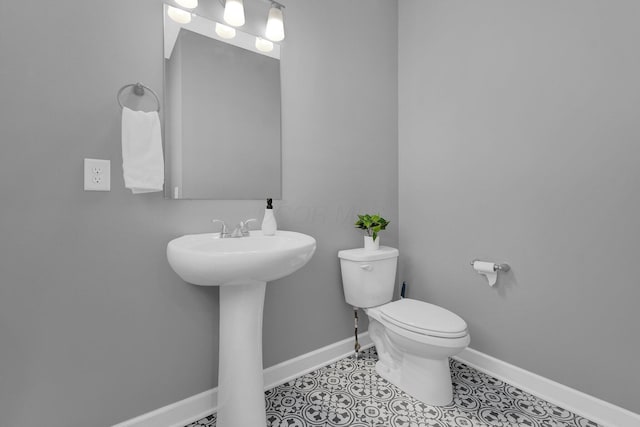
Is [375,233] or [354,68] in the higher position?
[354,68]

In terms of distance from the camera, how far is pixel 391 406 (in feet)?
4.81

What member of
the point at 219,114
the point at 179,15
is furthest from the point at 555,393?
the point at 179,15

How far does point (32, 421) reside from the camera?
Answer: 1.07 m

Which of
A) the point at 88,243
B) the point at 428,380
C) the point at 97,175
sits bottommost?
the point at 428,380

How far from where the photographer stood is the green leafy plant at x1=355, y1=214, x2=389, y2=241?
73.7 inches

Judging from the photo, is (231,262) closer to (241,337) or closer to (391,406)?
(241,337)

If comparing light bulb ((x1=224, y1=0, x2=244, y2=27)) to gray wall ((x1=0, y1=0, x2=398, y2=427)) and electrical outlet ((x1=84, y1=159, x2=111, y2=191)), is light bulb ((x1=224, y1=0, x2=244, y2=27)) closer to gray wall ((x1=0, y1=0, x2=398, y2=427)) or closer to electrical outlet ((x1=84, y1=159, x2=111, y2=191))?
gray wall ((x1=0, y1=0, x2=398, y2=427))

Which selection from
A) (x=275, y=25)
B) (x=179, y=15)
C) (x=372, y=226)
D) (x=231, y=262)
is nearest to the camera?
(x=231, y=262)

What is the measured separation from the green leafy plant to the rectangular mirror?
22.9 inches

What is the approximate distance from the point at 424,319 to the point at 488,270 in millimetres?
503

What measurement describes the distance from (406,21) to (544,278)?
1951 mm

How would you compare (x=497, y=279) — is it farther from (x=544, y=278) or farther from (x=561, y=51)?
(x=561, y=51)

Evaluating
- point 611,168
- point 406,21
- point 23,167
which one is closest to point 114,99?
point 23,167

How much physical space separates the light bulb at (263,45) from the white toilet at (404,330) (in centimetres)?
125
